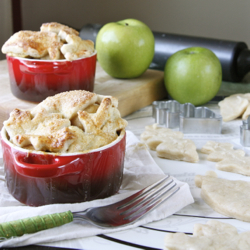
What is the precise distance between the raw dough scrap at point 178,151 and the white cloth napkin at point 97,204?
4 centimetres

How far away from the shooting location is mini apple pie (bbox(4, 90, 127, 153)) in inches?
25.2

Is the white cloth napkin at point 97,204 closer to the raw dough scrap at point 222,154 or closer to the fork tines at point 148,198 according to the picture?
the fork tines at point 148,198

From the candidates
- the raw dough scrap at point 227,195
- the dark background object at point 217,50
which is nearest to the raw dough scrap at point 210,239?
the raw dough scrap at point 227,195

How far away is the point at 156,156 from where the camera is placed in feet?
3.02

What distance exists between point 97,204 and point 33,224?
0.39ft

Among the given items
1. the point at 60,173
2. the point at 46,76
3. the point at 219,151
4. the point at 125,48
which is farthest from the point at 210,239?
the point at 125,48

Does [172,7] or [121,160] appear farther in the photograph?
[172,7]

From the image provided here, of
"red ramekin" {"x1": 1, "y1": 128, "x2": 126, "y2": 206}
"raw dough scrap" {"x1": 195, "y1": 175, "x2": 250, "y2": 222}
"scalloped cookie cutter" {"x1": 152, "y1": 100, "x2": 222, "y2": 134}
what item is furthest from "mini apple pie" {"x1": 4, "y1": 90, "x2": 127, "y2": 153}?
"scalloped cookie cutter" {"x1": 152, "y1": 100, "x2": 222, "y2": 134}

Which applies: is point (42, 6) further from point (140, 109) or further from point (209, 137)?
point (209, 137)

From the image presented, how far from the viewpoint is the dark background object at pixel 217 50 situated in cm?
135

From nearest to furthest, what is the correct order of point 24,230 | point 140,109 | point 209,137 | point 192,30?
point 24,230, point 209,137, point 140,109, point 192,30

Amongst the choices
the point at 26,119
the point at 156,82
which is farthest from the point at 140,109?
the point at 26,119

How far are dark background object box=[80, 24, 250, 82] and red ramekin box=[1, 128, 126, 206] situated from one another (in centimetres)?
78

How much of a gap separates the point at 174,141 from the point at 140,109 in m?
0.32
